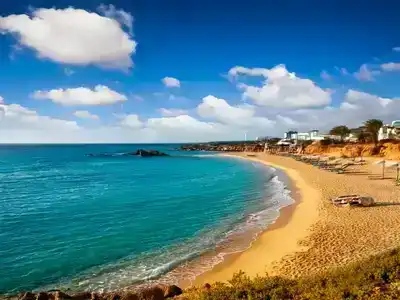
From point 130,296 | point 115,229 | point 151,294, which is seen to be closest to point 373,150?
point 115,229

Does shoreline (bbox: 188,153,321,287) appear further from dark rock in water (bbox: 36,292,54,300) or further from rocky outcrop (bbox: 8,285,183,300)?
dark rock in water (bbox: 36,292,54,300)

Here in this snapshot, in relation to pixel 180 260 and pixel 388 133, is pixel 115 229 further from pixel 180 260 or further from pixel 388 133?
pixel 388 133

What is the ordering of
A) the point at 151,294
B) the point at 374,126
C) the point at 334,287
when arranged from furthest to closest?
the point at 374,126 < the point at 151,294 < the point at 334,287

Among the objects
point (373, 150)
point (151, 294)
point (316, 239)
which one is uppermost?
point (373, 150)

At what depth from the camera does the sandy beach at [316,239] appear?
13281 mm

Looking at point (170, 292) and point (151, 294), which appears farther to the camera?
point (170, 292)

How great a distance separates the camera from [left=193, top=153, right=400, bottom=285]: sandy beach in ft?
43.6

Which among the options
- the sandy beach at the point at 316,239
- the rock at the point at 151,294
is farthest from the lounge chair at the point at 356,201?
the rock at the point at 151,294

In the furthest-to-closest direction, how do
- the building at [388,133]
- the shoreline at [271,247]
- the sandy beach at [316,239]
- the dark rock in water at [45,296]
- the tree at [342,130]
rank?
the tree at [342,130] → the building at [388,133] → the sandy beach at [316,239] → the shoreline at [271,247] → the dark rock in water at [45,296]

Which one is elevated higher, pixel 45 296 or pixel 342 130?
pixel 342 130

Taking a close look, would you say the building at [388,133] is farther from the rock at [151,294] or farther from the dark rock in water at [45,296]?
the dark rock in water at [45,296]

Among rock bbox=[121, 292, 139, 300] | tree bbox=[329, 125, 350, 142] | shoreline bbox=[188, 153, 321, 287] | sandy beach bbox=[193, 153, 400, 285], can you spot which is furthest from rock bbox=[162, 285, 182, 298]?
tree bbox=[329, 125, 350, 142]

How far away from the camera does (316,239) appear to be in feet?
53.9

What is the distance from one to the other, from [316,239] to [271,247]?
234cm
